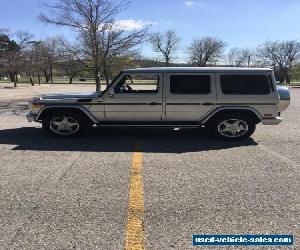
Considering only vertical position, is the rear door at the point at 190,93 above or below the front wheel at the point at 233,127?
above

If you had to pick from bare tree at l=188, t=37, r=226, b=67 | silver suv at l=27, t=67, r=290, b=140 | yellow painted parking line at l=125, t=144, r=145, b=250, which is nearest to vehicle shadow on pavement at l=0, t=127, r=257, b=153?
silver suv at l=27, t=67, r=290, b=140

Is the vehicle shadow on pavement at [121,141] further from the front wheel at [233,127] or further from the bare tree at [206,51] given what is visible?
the bare tree at [206,51]

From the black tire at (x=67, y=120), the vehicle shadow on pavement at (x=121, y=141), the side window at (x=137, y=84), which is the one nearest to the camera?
the vehicle shadow on pavement at (x=121, y=141)

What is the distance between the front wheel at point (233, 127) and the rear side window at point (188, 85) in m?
0.79

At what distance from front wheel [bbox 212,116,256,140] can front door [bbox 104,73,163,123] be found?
137cm

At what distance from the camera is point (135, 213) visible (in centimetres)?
400

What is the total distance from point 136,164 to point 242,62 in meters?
91.7

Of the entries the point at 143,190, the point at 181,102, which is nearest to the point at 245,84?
the point at 181,102

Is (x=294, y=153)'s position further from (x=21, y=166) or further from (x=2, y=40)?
(x=2, y=40)

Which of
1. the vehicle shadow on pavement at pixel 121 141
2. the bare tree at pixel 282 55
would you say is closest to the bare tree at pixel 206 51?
the bare tree at pixel 282 55

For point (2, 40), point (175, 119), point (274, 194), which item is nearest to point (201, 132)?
point (175, 119)

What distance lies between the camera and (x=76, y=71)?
1703cm

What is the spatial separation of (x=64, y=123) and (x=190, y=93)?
9.80 ft

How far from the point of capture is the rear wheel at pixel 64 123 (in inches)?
327
